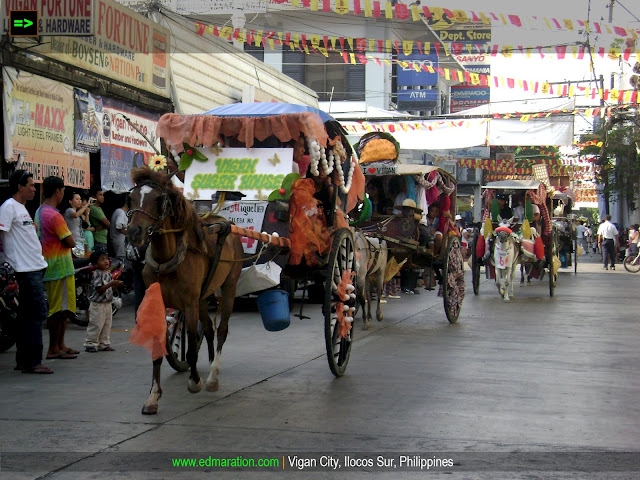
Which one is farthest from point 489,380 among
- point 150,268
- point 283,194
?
point 150,268

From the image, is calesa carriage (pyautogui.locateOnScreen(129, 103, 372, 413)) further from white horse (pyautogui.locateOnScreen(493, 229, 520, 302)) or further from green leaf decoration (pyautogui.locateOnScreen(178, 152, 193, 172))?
white horse (pyautogui.locateOnScreen(493, 229, 520, 302))

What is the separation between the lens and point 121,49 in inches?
637

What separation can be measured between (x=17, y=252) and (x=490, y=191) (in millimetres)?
13291

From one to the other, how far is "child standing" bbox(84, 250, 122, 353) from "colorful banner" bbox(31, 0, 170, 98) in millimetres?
5003

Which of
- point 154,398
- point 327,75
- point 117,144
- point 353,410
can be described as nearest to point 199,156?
point 154,398

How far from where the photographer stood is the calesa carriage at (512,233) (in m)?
Result: 18.1

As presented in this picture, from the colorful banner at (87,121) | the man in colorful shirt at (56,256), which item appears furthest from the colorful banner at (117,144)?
the man in colorful shirt at (56,256)

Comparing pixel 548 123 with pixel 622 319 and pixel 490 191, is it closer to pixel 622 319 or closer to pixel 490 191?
pixel 490 191

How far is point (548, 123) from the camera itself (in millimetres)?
27594

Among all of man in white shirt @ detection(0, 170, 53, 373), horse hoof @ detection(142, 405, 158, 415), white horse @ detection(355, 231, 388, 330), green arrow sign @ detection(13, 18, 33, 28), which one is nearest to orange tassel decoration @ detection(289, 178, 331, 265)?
horse hoof @ detection(142, 405, 158, 415)

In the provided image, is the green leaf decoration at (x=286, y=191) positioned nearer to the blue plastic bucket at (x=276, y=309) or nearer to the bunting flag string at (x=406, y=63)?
the blue plastic bucket at (x=276, y=309)

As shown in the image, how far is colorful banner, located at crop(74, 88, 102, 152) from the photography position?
48.1 feet

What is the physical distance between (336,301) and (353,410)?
172cm

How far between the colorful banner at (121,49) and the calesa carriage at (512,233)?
293 inches
